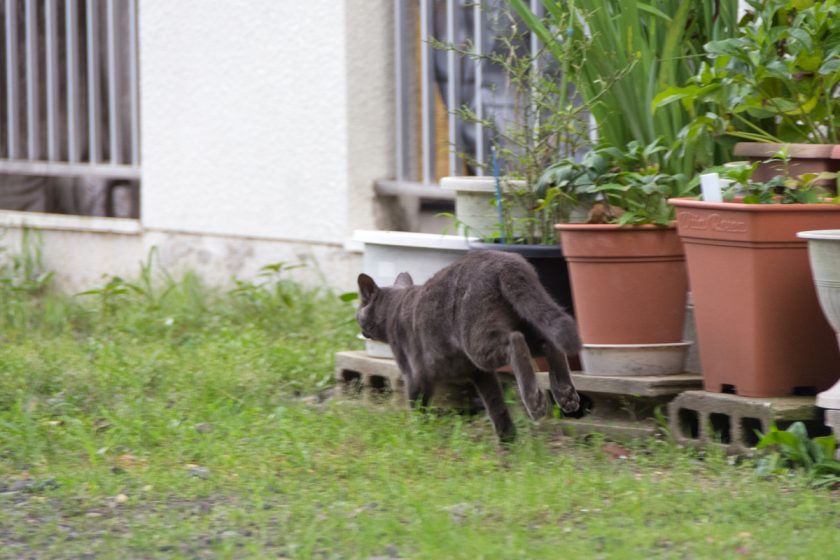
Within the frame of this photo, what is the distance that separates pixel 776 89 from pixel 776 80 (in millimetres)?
30

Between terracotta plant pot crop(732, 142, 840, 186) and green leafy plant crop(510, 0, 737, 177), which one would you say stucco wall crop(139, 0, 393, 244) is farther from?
terracotta plant pot crop(732, 142, 840, 186)

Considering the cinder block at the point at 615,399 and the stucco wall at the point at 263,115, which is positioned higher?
the stucco wall at the point at 263,115

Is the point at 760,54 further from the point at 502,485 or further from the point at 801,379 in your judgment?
the point at 502,485

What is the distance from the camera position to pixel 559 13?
16.2ft

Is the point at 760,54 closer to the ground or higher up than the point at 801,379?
higher up

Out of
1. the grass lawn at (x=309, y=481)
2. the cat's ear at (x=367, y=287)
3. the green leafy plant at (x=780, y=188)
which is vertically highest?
the green leafy plant at (x=780, y=188)

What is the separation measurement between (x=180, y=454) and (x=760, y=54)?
2.24 metres

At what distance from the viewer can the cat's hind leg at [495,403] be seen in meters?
4.33

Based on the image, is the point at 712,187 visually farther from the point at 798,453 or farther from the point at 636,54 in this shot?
the point at 798,453

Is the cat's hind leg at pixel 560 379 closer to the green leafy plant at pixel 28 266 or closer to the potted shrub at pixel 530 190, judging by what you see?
the potted shrub at pixel 530 190

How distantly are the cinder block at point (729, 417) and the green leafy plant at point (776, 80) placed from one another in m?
0.92

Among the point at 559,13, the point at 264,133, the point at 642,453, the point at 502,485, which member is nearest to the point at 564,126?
the point at 559,13

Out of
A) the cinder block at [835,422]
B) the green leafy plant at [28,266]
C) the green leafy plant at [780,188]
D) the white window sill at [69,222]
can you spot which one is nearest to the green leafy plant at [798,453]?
the cinder block at [835,422]

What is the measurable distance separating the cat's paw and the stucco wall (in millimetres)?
3163
